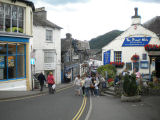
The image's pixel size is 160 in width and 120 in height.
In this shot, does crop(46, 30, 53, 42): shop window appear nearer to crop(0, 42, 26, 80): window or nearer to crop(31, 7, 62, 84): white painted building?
crop(31, 7, 62, 84): white painted building

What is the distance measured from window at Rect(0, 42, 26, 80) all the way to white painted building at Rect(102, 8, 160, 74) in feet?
34.1

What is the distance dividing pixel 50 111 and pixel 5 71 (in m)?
7.86

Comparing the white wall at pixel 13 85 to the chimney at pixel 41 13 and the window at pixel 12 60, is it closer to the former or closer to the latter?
the window at pixel 12 60

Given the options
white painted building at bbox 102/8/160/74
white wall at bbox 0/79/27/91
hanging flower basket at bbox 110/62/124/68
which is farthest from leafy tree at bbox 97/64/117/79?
white wall at bbox 0/79/27/91

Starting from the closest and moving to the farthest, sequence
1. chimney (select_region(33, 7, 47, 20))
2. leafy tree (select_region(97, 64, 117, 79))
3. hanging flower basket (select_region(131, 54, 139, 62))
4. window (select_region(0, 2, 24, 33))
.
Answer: window (select_region(0, 2, 24, 33)) < leafy tree (select_region(97, 64, 117, 79)) < hanging flower basket (select_region(131, 54, 139, 62)) < chimney (select_region(33, 7, 47, 20))

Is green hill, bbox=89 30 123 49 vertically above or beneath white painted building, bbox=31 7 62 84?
above

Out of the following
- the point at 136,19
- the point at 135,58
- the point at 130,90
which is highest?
the point at 136,19

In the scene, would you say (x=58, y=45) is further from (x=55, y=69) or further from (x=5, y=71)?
(x=5, y=71)

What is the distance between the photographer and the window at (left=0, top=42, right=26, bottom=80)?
1600 centimetres

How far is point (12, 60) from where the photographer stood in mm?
16766

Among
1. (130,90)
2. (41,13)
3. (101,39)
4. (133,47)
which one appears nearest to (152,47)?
(133,47)

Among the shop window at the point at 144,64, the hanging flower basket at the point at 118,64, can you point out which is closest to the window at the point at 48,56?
the hanging flower basket at the point at 118,64

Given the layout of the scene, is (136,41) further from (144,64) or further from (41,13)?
(41,13)

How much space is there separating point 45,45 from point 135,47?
1270cm
